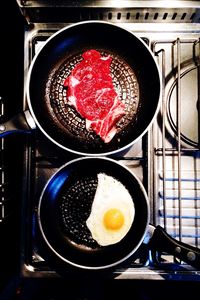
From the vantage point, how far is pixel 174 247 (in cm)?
102

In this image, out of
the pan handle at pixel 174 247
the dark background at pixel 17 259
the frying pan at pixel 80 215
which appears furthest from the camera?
the dark background at pixel 17 259

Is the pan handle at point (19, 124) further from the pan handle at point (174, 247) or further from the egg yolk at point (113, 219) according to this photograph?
the pan handle at point (174, 247)

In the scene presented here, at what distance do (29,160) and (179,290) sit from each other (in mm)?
819

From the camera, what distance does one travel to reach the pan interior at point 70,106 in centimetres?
119

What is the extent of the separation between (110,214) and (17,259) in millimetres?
528

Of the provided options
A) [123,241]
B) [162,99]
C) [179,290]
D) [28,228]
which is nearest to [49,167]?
[28,228]

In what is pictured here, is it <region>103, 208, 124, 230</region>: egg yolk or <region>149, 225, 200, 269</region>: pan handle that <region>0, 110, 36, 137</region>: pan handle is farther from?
<region>149, 225, 200, 269</region>: pan handle

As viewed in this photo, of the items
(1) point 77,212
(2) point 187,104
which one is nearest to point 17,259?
(1) point 77,212

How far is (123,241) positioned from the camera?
1.17m

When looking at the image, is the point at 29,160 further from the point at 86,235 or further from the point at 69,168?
the point at 86,235

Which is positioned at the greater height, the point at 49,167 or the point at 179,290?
the point at 49,167

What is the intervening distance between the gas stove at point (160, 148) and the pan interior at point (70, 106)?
3.3 inches

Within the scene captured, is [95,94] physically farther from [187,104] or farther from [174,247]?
[174,247]

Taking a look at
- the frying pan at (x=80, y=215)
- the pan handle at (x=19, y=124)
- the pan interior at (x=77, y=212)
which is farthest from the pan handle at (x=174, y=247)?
the pan handle at (x=19, y=124)
